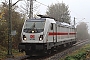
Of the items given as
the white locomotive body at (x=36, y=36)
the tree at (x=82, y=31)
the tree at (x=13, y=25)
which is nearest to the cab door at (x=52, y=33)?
the white locomotive body at (x=36, y=36)

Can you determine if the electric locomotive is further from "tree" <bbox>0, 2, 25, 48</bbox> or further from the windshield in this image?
"tree" <bbox>0, 2, 25, 48</bbox>

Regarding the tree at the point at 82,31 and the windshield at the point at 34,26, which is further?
the tree at the point at 82,31

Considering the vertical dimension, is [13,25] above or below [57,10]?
below

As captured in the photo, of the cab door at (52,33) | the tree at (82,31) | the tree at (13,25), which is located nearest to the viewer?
the cab door at (52,33)

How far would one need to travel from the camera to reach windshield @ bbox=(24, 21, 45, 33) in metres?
19.6

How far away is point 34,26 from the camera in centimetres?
2006

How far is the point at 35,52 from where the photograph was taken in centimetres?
1980

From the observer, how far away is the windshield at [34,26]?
19.6 m

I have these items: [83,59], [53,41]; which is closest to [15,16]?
[53,41]

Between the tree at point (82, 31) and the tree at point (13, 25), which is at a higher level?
the tree at point (13, 25)

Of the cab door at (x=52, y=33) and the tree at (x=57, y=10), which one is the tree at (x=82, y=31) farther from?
the cab door at (x=52, y=33)

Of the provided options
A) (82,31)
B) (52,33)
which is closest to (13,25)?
(52,33)

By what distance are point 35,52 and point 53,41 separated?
2859mm

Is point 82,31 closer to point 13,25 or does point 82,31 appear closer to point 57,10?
point 57,10
